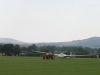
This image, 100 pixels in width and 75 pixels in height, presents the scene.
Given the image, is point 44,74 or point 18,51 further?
point 18,51

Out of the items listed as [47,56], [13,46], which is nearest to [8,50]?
[13,46]

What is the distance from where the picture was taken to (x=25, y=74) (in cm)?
2159

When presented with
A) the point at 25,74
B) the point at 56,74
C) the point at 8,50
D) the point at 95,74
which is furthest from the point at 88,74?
the point at 8,50

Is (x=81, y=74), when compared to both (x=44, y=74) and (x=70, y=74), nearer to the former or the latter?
(x=70, y=74)

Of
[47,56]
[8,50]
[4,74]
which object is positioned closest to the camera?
[4,74]

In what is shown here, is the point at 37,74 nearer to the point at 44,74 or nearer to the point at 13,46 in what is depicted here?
the point at 44,74

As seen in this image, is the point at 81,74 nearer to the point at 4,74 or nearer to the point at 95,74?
the point at 95,74

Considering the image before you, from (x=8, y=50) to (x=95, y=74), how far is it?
88.9m

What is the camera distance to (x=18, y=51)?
110 metres

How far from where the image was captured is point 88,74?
2225 centimetres

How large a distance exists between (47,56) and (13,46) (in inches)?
1887

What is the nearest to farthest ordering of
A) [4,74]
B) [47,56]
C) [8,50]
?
1. [4,74]
2. [47,56]
3. [8,50]

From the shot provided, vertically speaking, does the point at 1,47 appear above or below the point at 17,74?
above

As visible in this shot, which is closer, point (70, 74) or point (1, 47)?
point (70, 74)
